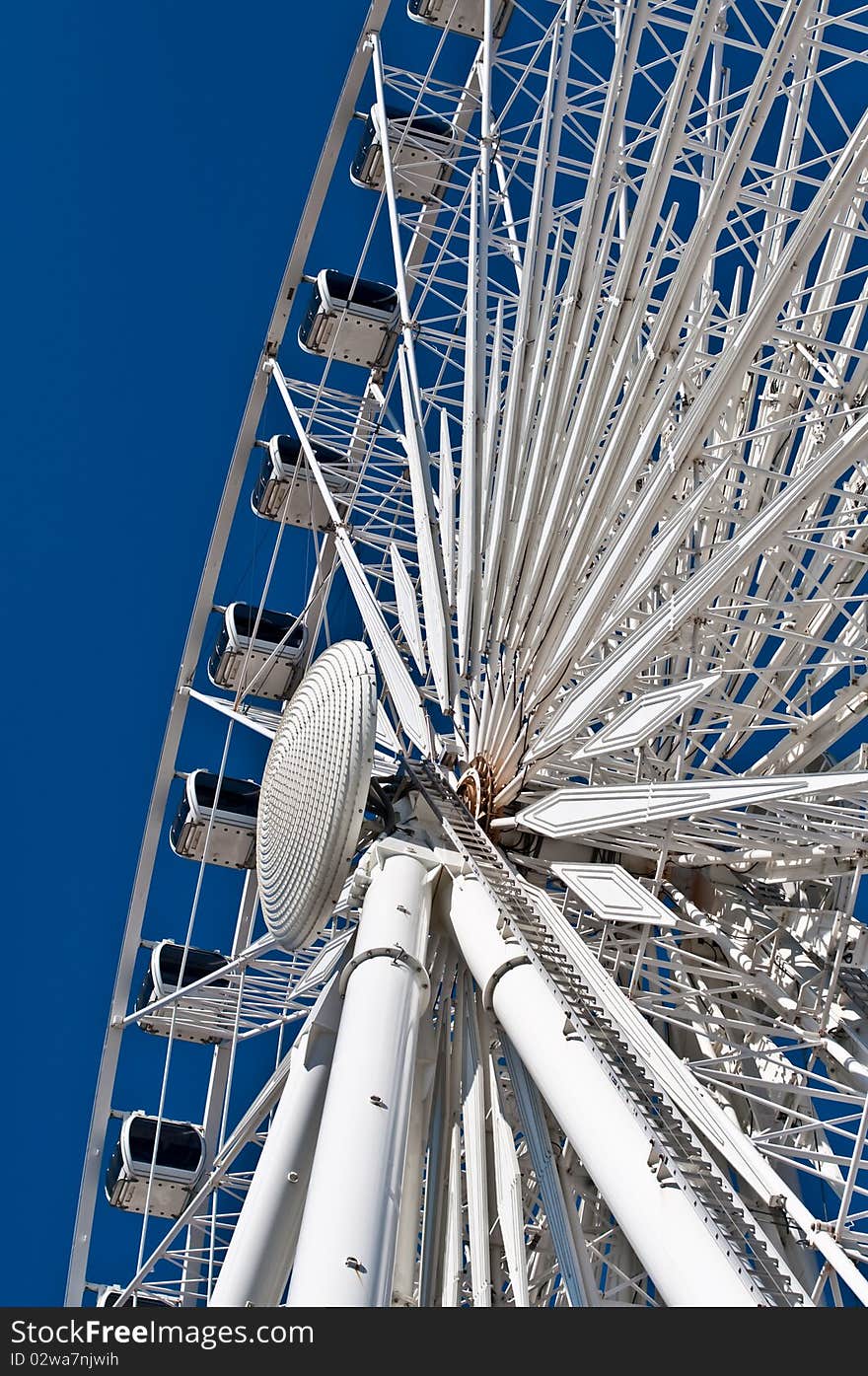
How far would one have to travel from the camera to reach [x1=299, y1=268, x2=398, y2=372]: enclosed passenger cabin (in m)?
18.9

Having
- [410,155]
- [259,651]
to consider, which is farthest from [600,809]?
[410,155]

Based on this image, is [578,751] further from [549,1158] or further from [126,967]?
[126,967]

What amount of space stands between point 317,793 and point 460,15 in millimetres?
10991

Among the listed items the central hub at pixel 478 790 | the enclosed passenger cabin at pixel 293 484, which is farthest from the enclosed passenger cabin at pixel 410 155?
the central hub at pixel 478 790

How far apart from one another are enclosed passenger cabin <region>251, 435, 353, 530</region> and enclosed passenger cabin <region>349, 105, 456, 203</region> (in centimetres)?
314

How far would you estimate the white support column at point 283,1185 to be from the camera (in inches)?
443

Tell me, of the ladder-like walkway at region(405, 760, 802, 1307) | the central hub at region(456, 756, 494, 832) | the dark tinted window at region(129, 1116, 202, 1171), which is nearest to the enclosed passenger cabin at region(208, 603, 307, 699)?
the dark tinted window at region(129, 1116, 202, 1171)

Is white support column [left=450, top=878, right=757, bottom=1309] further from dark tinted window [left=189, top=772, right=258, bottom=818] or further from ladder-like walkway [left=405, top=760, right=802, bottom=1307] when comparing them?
dark tinted window [left=189, top=772, right=258, bottom=818]

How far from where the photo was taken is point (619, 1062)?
941 cm

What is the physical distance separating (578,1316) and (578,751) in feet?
20.7

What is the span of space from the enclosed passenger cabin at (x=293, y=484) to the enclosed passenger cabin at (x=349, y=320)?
1.19 metres

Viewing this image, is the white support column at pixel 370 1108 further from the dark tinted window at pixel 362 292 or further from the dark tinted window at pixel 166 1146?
the dark tinted window at pixel 362 292

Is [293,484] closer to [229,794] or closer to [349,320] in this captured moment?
[349,320]

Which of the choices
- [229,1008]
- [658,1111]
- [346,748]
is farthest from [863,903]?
[658,1111]
